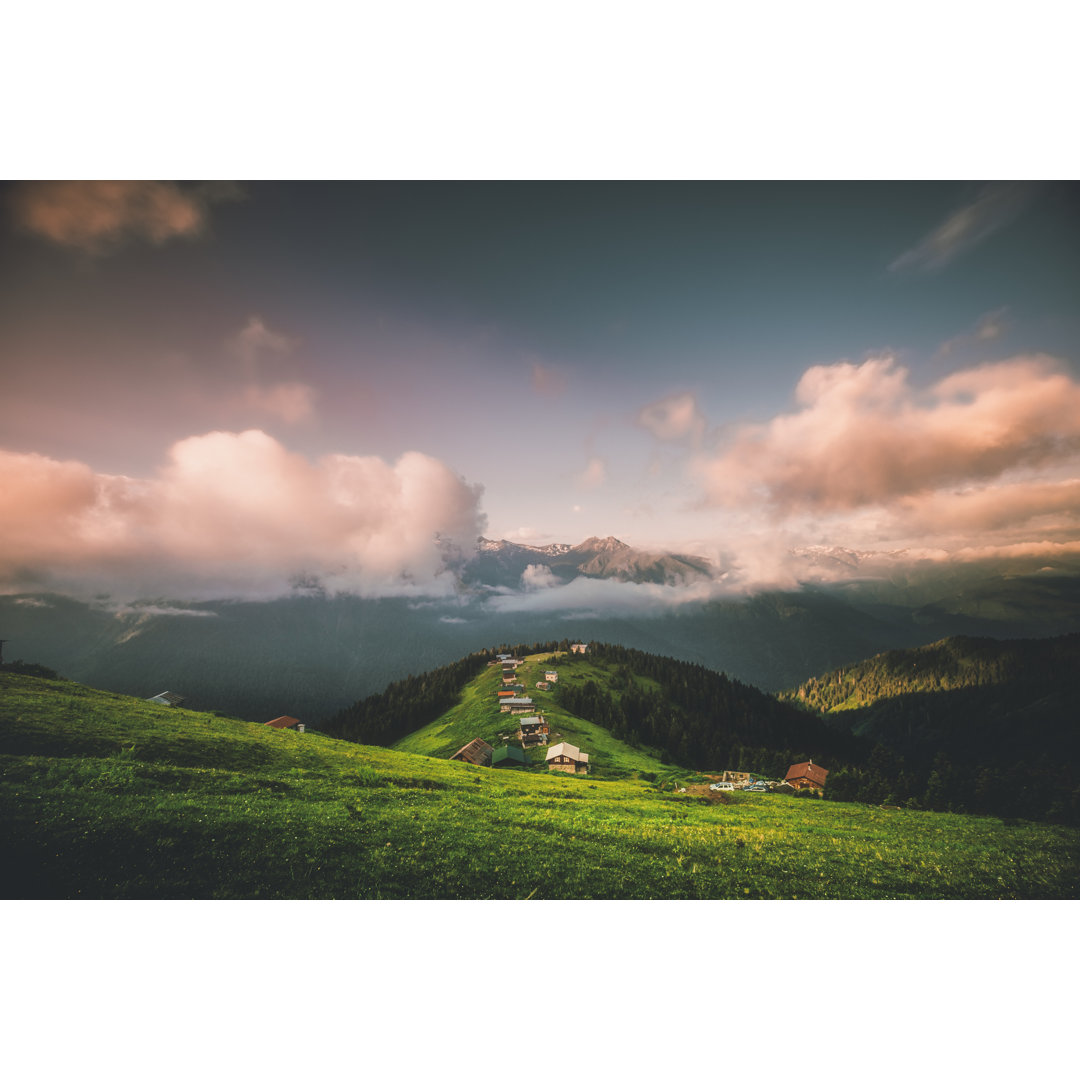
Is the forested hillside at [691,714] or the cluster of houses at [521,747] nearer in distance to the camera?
the cluster of houses at [521,747]

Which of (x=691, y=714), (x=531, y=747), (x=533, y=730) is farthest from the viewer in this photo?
(x=691, y=714)

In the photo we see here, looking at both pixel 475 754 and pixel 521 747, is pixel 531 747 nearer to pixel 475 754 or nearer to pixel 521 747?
pixel 521 747

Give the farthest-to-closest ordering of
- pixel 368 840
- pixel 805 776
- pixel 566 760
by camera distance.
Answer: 1. pixel 805 776
2. pixel 566 760
3. pixel 368 840

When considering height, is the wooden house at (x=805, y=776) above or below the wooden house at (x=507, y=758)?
below

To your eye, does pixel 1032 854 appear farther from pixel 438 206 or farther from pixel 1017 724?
pixel 1017 724

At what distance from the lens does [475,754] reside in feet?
131

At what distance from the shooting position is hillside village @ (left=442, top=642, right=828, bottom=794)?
126ft

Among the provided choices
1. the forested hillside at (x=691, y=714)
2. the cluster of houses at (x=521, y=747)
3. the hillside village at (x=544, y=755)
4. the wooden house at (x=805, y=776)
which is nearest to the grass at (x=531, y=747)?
the hillside village at (x=544, y=755)

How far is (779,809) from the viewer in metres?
19.8

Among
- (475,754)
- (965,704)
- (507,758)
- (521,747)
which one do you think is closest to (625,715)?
(521,747)

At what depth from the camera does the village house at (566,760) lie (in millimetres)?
38681

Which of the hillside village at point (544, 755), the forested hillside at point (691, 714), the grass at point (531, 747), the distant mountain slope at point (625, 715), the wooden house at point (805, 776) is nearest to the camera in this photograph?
the hillside village at point (544, 755)

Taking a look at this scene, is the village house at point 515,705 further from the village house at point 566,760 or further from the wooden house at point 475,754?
the village house at point 566,760

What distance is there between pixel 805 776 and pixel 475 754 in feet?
110
